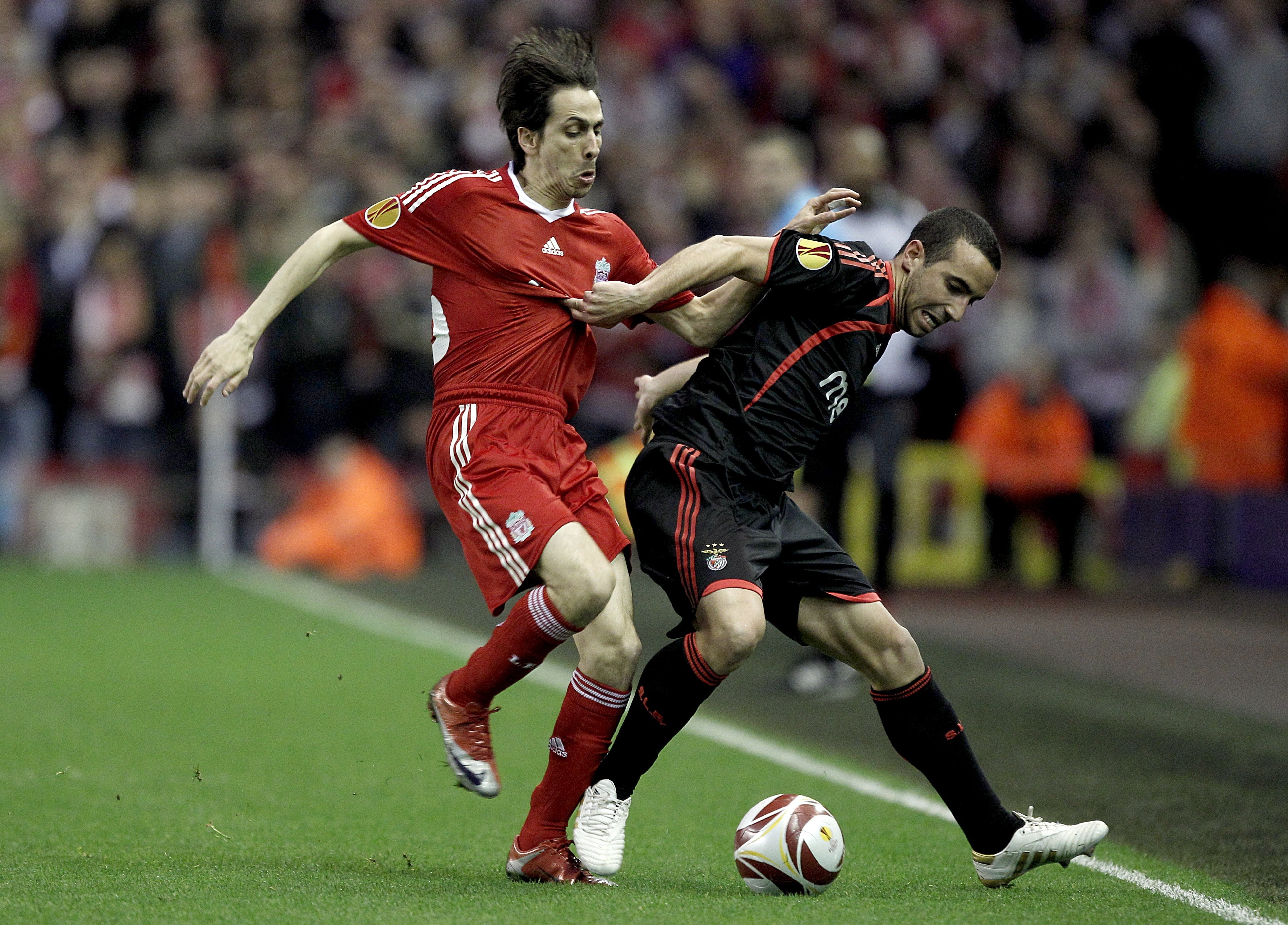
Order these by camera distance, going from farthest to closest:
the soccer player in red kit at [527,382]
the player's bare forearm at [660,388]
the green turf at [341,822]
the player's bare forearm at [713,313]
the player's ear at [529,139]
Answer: the player's bare forearm at [660,388]
the player's bare forearm at [713,313]
the player's ear at [529,139]
the soccer player in red kit at [527,382]
the green turf at [341,822]

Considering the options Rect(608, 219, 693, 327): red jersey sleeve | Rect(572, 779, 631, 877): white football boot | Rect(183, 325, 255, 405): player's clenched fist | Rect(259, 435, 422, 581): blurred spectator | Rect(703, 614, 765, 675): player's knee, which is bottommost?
Rect(259, 435, 422, 581): blurred spectator

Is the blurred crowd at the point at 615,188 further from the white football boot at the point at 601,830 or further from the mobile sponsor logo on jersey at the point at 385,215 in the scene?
the white football boot at the point at 601,830

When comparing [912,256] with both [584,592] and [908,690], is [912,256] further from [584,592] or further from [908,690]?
[584,592]

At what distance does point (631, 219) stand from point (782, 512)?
9.73 metres

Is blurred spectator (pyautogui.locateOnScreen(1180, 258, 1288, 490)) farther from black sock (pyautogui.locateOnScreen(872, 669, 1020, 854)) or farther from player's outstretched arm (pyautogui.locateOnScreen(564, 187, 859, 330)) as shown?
player's outstretched arm (pyautogui.locateOnScreen(564, 187, 859, 330))

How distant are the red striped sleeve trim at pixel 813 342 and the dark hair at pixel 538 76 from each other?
0.89 m

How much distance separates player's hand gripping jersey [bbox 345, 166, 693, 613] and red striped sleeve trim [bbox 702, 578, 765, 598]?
0.94ft

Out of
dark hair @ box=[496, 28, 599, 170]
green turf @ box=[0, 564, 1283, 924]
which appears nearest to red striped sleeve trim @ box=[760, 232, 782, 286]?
dark hair @ box=[496, 28, 599, 170]

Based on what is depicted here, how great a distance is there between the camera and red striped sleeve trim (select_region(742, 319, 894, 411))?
15.3 feet

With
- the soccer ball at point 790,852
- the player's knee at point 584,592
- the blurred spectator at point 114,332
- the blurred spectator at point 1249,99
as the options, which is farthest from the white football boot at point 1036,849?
the blurred spectator at point 1249,99

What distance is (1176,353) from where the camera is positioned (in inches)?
540

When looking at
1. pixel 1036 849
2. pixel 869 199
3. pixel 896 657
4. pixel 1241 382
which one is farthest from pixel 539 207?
pixel 1241 382

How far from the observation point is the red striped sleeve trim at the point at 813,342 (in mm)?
4676

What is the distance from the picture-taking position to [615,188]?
1454cm
